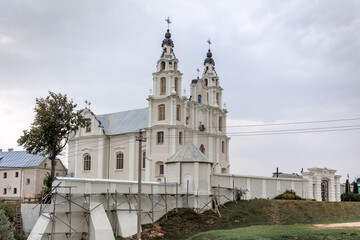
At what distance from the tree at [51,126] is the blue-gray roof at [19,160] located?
16452 millimetres

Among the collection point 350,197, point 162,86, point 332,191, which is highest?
point 162,86

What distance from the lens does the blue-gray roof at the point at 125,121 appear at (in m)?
55.8

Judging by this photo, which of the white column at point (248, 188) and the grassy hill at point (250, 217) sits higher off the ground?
the white column at point (248, 188)

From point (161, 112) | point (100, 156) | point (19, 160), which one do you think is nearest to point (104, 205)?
point (161, 112)

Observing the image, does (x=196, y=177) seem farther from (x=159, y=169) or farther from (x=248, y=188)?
(x=159, y=169)

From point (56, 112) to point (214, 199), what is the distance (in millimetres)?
17791

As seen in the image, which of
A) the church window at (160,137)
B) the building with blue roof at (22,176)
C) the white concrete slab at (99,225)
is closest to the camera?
the white concrete slab at (99,225)

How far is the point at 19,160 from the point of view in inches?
2386

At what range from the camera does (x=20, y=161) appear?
60.2 m

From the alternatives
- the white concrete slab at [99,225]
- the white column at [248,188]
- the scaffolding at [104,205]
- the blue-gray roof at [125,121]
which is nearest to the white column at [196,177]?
the scaffolding at [104,205]

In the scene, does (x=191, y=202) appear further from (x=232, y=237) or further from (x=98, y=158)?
(x=98, y=158)

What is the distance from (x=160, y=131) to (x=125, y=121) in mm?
9048

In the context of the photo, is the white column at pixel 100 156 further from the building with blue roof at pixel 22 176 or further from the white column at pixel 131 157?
the building with blue roof at pixel 22 176

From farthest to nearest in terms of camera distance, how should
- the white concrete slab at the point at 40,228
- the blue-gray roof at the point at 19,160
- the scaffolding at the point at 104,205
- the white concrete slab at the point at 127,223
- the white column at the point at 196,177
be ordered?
the blue-gray roof at the point at 19,160
the white column at the point at 196,177
the white concrete slab at the point at 127,223
the scaffolding at the point at 104,205
the white concrete slab at the point at 40,228
